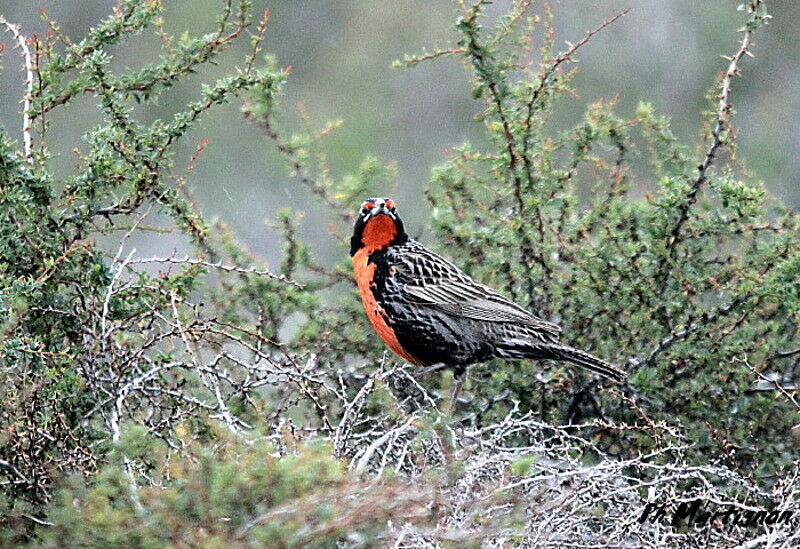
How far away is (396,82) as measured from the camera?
598 inches

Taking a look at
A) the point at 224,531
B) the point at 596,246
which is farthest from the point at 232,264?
the point at 224,531

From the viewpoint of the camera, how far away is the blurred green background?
44.8ft

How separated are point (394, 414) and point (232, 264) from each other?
2.55 metres

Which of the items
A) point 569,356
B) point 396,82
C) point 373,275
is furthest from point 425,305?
point 396,82

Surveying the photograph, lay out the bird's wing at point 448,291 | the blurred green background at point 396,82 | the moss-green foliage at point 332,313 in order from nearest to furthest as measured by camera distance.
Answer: the moss-green foliage at point 332,313, the bird's wing at point 448,291, the blurred green background at point 396,82

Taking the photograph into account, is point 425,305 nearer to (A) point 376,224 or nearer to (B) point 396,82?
(A) point 376,224

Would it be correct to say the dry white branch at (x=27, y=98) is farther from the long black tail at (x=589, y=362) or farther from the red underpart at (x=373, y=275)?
the long black tail at (x=589, y=362)

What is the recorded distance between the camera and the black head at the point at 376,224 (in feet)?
20.5

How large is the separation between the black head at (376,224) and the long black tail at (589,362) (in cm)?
110

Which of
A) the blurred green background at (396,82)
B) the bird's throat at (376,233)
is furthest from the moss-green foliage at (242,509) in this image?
the blurred green background at (396,82)

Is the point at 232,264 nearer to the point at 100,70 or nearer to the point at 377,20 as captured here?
the point at 100,70

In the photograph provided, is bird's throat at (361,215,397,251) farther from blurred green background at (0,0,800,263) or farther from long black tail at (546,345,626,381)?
blurred green background at (0,0,800,263)

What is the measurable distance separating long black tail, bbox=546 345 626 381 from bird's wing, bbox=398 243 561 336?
1.11 ft

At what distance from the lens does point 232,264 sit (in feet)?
20.7
